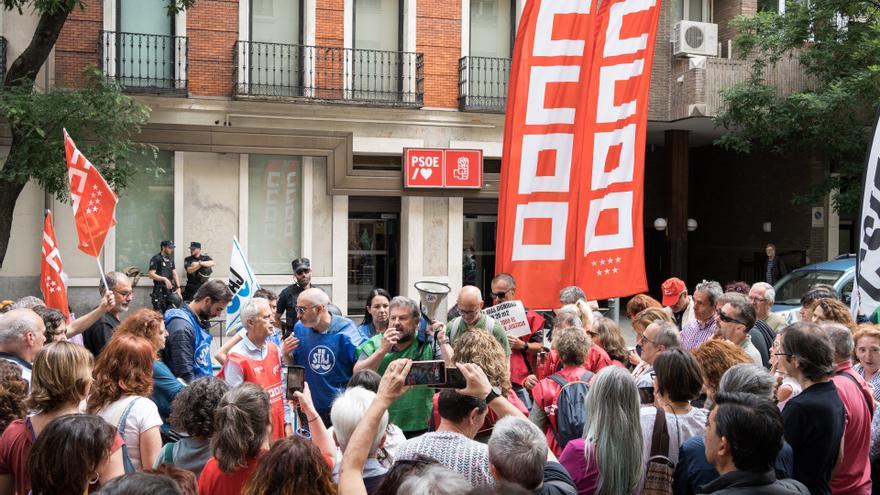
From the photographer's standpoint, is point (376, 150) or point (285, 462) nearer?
point (285, 462)

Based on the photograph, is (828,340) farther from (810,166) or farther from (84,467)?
(810,166)

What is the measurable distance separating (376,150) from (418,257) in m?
2.56

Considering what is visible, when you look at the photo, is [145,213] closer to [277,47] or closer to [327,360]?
[277,47]

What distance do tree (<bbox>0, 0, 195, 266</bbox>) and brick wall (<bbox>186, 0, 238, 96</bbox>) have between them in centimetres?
247

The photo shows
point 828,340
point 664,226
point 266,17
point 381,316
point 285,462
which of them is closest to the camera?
point 285,462

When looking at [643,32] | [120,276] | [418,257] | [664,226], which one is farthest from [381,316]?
[664,226]

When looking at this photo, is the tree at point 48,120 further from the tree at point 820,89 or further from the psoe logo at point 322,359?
the tree at point 820,89

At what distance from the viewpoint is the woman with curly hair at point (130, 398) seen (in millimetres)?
4438

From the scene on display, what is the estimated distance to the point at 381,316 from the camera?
26.7 ft

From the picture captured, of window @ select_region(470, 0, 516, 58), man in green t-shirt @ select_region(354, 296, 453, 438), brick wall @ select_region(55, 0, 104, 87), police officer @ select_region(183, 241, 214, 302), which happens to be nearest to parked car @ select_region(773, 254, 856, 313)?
window @ select_region(470, 0, 516, 58)

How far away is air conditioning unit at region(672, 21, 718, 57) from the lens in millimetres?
20688

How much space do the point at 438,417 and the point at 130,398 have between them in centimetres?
163

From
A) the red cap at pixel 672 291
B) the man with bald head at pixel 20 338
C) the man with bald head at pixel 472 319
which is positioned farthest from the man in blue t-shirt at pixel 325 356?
the red cap at pixel 672 291

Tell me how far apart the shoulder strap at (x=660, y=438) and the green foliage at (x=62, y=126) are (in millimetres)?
12352
